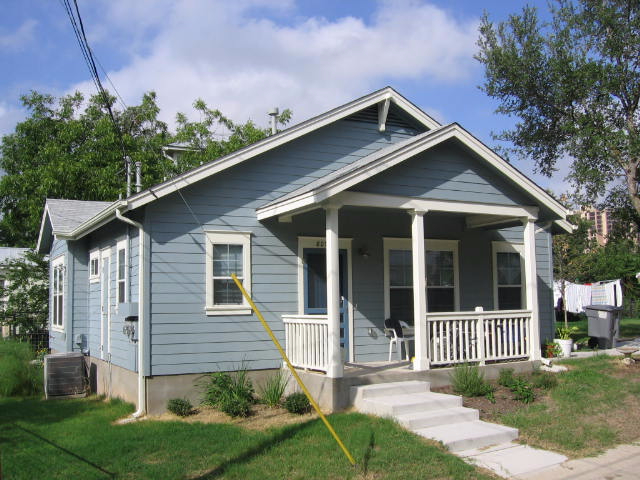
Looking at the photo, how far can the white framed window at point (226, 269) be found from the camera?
10234mm

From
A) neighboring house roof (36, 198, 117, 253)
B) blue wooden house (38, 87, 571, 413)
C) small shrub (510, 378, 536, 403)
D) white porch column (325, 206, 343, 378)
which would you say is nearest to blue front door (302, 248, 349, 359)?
blue wooden house (38, 87, 571, 413)

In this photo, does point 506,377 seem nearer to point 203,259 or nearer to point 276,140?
point 203,259

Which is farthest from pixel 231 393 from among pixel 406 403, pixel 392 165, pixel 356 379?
pixel 392 165

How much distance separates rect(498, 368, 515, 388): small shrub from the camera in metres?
10.0

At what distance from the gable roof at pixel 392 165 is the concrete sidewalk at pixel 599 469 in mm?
4581

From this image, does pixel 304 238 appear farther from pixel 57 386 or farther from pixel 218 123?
pixel 218 123

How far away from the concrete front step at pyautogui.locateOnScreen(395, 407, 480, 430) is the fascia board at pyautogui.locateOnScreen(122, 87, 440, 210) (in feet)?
16.0

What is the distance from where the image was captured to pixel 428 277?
12516 mm

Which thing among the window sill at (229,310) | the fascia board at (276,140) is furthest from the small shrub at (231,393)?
the fascia board at (276,140)

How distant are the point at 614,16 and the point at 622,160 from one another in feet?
12.7

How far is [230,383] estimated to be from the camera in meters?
9.69

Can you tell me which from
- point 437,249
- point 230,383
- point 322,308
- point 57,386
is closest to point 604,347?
point 437,249

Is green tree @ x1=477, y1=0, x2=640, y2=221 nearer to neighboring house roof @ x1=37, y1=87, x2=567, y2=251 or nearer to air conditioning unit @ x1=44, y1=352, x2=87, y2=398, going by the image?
neighboring house roof @ x1=37, y1=87, x2=567, y2=251

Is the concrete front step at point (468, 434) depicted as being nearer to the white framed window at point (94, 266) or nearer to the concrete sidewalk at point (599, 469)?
the concrete sidewalk at point (599, 469)
